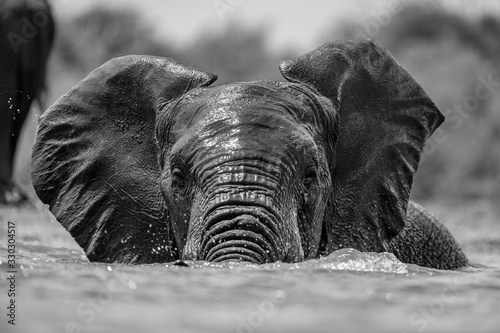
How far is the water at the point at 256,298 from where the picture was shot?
385 centimetres

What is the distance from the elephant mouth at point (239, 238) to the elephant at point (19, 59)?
9217mm

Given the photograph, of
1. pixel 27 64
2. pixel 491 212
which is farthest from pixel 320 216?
pixel 491 212

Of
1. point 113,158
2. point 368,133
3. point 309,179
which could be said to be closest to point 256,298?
point 309,179

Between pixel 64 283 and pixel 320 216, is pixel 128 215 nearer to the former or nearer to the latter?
pixel 320 216

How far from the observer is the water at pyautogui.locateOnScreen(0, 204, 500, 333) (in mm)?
3854

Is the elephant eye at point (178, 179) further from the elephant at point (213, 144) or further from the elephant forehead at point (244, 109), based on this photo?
the elephant forehead at point (244, 109)

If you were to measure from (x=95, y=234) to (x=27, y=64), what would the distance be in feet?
28.7

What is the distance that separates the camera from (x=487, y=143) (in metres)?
27.2

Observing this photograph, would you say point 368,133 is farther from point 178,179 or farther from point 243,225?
point 243,225

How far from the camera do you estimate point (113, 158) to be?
6570mm

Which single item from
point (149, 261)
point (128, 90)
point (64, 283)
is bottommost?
point (64, 283)

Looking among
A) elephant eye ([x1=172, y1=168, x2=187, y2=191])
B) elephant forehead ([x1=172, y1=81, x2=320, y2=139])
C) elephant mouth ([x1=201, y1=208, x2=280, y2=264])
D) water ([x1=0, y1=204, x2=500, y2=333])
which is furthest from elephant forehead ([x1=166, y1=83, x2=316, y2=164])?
water ([x1=0, y1=204, x2=500, y2=333])

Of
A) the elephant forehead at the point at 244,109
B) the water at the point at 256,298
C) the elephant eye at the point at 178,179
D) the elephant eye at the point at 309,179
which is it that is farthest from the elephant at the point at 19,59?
the water at the point at 256,298

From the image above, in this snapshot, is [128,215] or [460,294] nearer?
[460,294]
